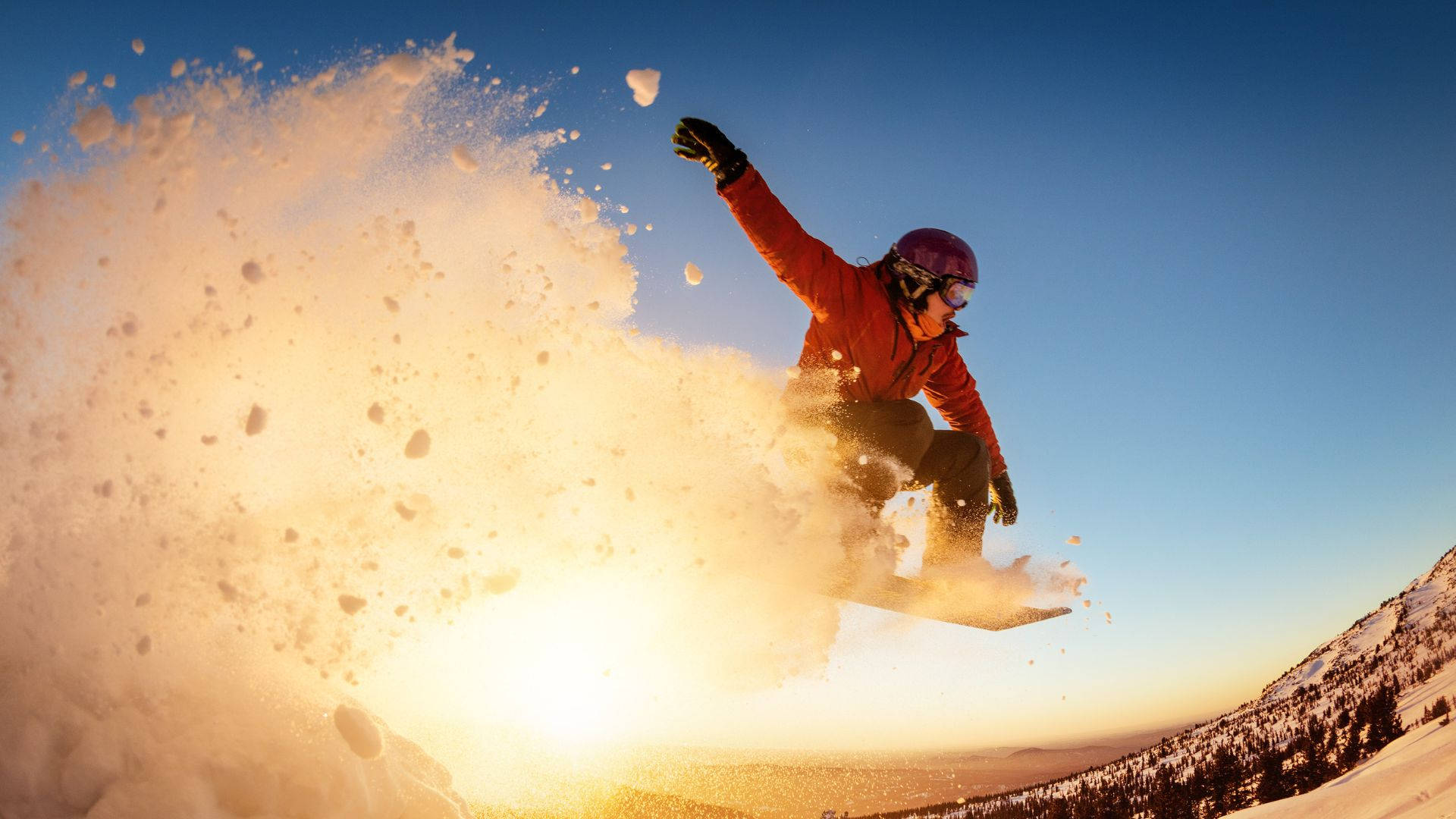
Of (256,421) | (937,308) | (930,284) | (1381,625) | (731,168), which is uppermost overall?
(731,168)

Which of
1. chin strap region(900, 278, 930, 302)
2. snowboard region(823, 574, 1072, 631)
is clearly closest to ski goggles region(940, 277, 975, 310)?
chin strap region(900, 278, 930, 302)

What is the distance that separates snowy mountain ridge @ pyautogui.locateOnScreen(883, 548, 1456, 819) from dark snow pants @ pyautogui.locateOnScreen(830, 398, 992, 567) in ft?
79.4

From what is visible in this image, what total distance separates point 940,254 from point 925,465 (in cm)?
163

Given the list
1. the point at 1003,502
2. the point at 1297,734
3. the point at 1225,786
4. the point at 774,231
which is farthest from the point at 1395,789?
the point at 1297,734

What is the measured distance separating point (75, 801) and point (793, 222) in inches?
185

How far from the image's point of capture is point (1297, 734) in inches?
1171

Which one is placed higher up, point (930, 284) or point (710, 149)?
point (710, 149)

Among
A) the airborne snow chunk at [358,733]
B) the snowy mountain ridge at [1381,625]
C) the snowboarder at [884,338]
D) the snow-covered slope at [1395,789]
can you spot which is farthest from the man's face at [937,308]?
the snowy mountain ridge at [1381,625]

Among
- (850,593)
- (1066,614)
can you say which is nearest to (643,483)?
(850,593)

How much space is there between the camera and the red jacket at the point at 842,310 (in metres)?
4.28

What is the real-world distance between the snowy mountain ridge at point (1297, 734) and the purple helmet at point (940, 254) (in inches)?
1008

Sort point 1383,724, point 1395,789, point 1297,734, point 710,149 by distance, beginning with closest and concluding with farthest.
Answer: point 710,149, point 1395,789, point 1383,724, point 1297,734

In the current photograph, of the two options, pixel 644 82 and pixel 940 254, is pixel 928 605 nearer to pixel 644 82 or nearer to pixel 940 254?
pixel 940 254

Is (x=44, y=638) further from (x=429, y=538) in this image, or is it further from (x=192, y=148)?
(x=192, y=148)
